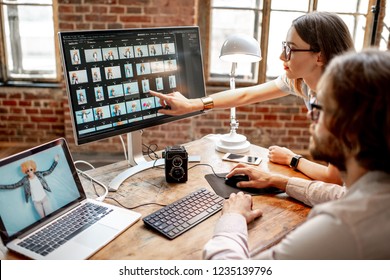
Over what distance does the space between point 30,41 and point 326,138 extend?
3.30 metres

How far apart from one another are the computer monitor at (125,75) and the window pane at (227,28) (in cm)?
184

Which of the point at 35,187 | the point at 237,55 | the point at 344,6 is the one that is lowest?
the point at 35,187

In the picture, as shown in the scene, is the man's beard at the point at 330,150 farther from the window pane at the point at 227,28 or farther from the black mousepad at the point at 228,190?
the window pane at the point at 227,28

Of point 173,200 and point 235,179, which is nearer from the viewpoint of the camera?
point 173,200

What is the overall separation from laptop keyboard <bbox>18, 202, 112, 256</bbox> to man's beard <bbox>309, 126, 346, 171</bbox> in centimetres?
69

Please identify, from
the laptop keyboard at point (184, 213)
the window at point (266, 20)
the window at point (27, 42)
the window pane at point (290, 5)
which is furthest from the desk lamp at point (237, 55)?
the window at point (27, 42)

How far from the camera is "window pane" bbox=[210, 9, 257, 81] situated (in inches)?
138

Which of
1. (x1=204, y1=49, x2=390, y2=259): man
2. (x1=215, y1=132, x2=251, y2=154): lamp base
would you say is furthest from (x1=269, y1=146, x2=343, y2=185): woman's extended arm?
(x1=204, y1=49, x2=390, y2=259): man

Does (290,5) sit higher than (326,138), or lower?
higher

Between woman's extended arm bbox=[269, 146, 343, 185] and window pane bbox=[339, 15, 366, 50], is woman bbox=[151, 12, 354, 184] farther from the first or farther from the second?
window pane bbox=[339, 15, 366, 50]

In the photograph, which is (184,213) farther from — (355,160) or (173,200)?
(355,160)

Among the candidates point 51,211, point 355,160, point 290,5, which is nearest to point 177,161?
point 51,211

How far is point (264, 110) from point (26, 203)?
276cm

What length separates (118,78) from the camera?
1516 mm
